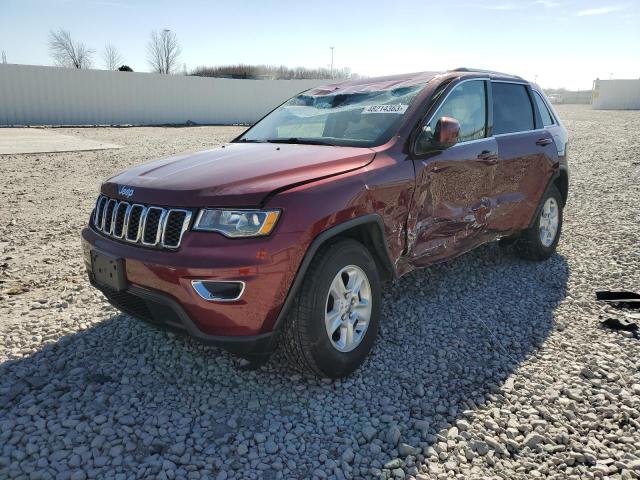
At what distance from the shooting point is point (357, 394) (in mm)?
2908

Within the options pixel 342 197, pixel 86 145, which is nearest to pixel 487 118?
pixel 342 197

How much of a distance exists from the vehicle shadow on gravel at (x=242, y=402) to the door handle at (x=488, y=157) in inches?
48.0

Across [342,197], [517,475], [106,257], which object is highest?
[342,197]

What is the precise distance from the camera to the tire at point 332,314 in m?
2.72

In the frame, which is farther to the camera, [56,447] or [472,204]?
[472,204]

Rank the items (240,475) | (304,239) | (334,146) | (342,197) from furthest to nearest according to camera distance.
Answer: (334,146) → (342,197) → (304,239) → (240,475)

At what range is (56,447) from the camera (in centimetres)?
242

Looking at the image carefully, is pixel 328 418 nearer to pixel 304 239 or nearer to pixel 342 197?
pixel 304 239

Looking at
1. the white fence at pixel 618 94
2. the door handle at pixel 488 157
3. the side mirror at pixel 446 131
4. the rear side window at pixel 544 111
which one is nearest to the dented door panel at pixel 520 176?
the door handle at pixel 488 157

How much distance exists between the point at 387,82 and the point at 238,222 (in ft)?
6.91

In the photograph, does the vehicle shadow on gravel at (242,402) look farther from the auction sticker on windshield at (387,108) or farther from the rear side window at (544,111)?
the rear side window at (544,111)

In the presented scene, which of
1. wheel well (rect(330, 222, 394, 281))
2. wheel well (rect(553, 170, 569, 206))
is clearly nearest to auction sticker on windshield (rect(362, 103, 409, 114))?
wheel well (rect(330, 222, 394, 281))

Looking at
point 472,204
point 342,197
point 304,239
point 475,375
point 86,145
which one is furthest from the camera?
point 86,145

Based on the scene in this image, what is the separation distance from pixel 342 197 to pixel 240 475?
1.49 metres
